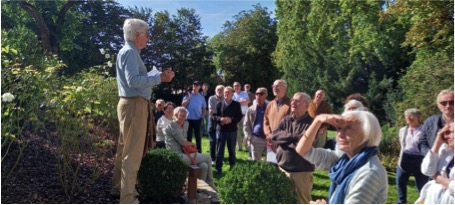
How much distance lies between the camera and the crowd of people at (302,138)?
7.99 feet

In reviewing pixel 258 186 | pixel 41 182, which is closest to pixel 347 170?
pixel 258 186

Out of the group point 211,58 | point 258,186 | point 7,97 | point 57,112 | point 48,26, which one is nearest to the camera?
point 7,97

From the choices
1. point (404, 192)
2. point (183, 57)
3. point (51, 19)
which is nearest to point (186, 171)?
point (404, 192)

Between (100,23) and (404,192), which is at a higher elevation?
(100,23)

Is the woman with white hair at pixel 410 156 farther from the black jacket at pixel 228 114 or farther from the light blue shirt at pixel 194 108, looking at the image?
the light blue shirt at pixel 194 108

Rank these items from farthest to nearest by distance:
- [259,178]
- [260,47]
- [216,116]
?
1. [260,47]
2. [216,116]
3. [259,178]

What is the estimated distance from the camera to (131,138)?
4102 millimetres

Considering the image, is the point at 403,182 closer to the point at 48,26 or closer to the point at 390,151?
the point at 390,151

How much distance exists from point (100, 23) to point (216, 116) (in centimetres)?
1111

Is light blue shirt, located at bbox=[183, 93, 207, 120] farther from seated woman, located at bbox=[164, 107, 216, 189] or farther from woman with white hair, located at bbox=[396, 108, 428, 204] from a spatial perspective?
woman with white hair, located at bbox=[396, 108, 428, 204]

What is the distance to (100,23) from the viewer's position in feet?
57.9

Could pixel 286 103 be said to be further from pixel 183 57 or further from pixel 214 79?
pixel 214 79

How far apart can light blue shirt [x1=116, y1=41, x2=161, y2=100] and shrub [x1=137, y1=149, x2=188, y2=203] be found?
766mm

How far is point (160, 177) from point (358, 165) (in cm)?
257
